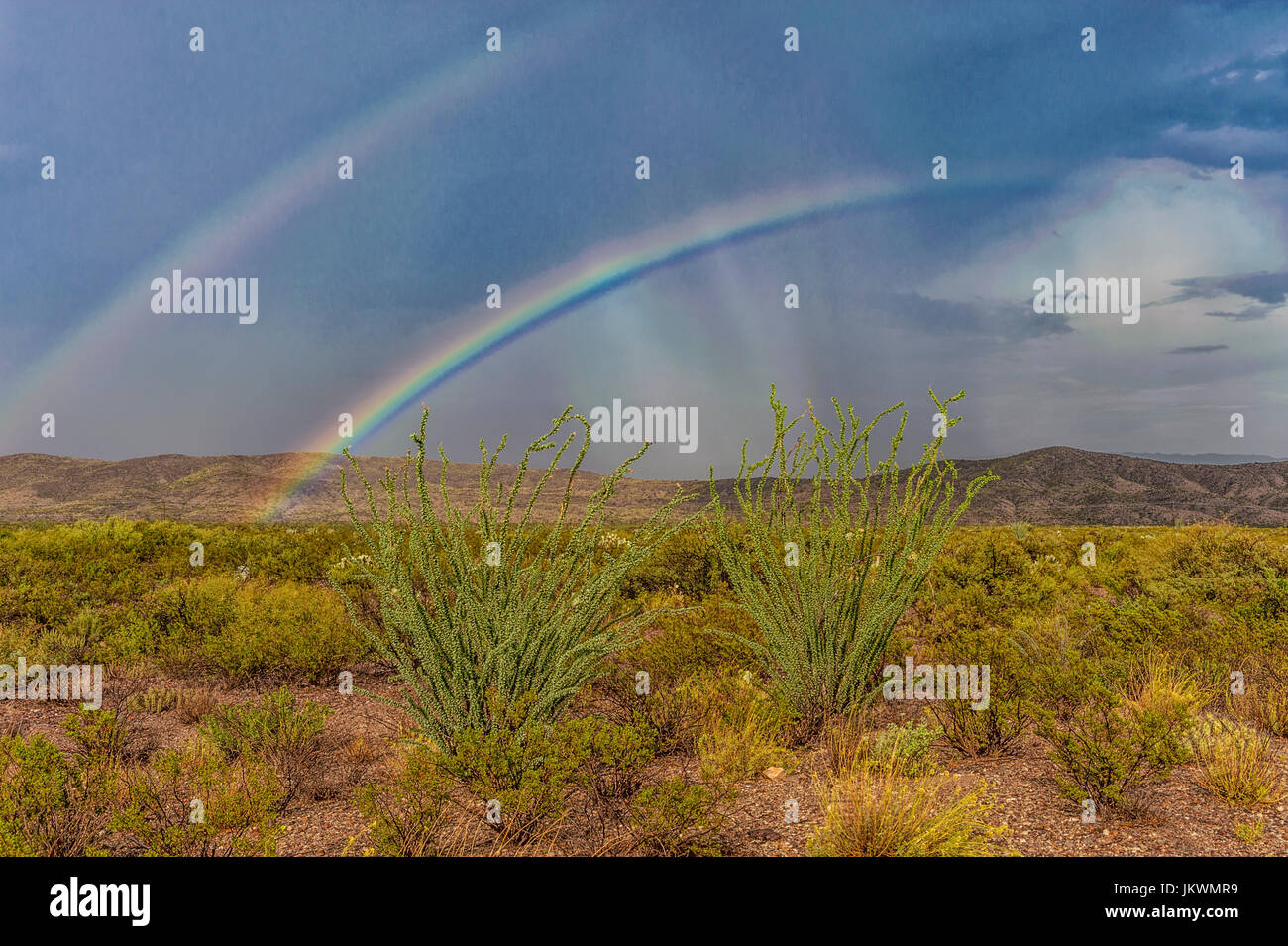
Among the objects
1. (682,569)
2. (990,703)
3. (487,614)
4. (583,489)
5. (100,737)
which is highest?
(583,489)

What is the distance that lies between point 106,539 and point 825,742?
1585 cm

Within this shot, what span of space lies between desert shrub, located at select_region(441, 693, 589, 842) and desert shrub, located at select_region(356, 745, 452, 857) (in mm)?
174

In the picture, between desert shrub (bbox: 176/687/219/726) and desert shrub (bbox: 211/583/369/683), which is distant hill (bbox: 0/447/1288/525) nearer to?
desert shrub (bbox: 211/583/369/683)

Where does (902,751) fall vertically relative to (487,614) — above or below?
below

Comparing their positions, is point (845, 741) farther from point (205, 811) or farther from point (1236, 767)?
point (205, 811)

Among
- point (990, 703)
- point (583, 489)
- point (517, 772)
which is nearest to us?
point (517, 772)

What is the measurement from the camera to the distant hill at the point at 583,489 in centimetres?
6250

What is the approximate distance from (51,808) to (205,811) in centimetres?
84

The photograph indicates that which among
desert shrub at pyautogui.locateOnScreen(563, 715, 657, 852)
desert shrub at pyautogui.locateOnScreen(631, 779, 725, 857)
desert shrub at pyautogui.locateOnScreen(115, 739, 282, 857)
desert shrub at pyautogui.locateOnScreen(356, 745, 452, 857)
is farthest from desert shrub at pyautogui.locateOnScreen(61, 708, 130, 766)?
desert shrub at pyautogui.locateOnScreen(631, 779, 725, 857)

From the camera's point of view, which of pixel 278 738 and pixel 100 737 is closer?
pixel 278 738

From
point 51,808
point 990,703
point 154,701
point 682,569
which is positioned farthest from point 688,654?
point 682,569

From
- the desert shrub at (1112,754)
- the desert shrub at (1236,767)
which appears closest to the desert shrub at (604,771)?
the desert shrub at (1112,754)

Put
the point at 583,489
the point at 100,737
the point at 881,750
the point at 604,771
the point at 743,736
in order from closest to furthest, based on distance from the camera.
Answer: the point at 604,771 → the point at 881,750 → the point at 743,736 → the point at 100,737 → the point at 583,489

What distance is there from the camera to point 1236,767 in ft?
15.6
